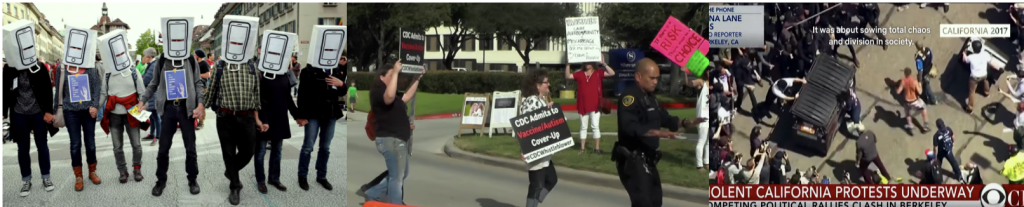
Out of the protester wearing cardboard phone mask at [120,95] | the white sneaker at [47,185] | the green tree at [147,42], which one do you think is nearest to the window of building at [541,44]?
the green tree at [147,42]

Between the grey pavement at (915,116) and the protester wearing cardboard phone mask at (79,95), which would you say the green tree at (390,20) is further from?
the grey pavement at (915,116)

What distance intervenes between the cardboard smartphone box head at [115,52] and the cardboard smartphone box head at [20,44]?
0.37 meters

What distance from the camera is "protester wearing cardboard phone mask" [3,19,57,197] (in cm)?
575

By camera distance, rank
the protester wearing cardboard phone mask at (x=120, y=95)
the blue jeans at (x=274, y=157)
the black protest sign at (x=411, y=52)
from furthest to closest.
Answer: the blue jeans at (x=274, y=157) → the protester wearing cardboard phone mask at (x=120, y=95) → the black protest sign at (x=411, y=52)

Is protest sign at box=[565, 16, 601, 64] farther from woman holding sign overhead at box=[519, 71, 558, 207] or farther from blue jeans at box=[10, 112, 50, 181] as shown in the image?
blue jeans at box=[10, 112, 50, 181]

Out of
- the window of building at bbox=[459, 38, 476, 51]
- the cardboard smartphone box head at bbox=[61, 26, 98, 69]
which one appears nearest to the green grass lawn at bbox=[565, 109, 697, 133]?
the window of building at bbox=[459, 38, 476, 51]

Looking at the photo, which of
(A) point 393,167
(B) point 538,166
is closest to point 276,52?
(A) point 393,167

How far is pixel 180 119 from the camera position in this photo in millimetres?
5875

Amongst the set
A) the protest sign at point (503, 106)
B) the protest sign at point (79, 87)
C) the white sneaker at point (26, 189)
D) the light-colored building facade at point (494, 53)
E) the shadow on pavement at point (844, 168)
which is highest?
the light-colored building facade at point (494, 53)

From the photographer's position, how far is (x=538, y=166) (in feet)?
18.6

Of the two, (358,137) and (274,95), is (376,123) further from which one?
(274,95)

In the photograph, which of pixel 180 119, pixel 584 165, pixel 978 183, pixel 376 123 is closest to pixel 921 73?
pixel 978 183

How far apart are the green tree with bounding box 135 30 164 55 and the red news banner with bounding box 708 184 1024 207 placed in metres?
3.56

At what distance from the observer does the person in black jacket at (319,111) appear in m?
5.99
